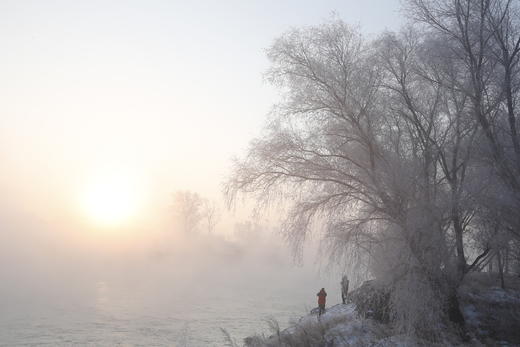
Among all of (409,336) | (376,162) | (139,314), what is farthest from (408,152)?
(139,314)

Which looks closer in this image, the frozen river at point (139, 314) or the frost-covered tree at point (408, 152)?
the frost-covered tree at point (408, 152)

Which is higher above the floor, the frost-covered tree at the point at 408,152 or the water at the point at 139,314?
the frost-covered tree at the point at 408,152

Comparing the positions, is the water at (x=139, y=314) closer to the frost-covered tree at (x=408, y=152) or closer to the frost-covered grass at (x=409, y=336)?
the frost-covered grass at (x=409, y=336)

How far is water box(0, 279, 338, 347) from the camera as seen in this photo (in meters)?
19.0

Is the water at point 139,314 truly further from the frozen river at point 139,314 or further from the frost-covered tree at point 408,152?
the frost-covered tree at point 408,152

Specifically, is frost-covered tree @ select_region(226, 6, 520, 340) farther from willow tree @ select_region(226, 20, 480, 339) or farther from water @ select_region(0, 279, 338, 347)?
water @ select_region(0, 279, 338, 347)

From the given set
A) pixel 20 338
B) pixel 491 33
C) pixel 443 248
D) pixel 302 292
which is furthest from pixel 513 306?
pixel 302 292

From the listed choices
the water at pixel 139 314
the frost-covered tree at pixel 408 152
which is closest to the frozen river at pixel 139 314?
the water at pixel 139 314

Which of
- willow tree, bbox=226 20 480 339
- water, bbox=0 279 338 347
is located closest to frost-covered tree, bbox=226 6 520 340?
willow tree, bbox=226 20 480 339

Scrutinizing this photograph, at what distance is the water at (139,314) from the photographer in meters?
19.0

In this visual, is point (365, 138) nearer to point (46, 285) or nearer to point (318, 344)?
point (318, 344)

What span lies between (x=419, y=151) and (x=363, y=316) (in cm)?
626

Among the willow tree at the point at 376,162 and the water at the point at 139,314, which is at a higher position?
the willow tree at the point at 376,162

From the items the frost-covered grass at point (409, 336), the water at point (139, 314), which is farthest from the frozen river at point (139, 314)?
the frost-covered grass at point (409, 336)
